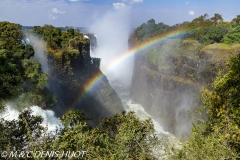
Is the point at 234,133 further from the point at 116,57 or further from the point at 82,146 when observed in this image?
the point at 116,57

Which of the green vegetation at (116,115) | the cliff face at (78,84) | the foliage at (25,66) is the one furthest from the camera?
the cliff face at (78,84)

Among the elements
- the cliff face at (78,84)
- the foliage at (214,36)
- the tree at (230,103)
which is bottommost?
the cliff face at (78,84)

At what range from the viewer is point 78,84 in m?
30.9

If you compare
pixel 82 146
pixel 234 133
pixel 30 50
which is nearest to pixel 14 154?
pixel 82 146

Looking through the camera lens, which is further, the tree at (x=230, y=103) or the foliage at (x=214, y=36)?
the foliage at (x=214, y=36)

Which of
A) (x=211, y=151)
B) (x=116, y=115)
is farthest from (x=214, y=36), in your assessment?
(x=211, y=151)

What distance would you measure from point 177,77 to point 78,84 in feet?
46.9

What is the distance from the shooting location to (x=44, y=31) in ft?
107

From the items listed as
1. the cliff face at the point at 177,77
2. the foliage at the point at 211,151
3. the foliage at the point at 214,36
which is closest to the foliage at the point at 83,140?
the foliage at the point at 211,151

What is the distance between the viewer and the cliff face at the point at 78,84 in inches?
1058

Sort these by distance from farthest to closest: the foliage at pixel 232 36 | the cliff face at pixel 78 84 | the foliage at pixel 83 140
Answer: the foliage at pixel 232 36, the cliff face at pixel 78 84, the foliage at pixel 83 140

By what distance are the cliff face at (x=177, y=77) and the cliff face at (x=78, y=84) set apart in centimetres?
717

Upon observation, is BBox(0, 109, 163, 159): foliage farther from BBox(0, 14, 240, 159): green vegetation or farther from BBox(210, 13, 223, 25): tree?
BBox(210, 13, 223, 25): tree

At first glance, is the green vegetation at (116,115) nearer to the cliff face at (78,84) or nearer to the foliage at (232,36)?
the foliage at (232,36)
